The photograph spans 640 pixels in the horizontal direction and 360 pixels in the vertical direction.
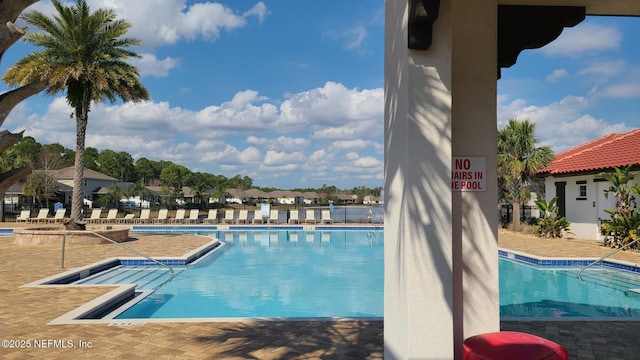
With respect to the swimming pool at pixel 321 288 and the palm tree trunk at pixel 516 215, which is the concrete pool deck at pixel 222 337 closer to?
the swimming pool at pixel 321 288

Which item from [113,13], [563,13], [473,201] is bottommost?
[473,201]

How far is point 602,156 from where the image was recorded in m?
19.6

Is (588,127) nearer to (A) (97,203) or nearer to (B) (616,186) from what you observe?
(B) (616,186)

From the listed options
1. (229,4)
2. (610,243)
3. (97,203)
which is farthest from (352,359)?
(97,203)

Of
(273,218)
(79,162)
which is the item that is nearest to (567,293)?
(79,162)

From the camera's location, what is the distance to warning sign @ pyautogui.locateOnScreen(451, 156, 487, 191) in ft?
13.5

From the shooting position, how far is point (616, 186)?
15.8 m

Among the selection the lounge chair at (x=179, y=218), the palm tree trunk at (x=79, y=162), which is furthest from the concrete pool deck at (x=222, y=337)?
the lounge chair at (x=179, y=218)

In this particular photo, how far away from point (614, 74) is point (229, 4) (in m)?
25.1

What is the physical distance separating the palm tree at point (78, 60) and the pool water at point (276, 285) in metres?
7.46

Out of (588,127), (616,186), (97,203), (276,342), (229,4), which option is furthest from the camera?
(97,203)

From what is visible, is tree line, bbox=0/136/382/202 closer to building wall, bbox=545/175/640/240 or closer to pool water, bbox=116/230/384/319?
pool water, bbox=116/230/384/319

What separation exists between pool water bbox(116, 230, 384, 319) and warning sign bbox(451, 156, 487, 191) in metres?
5.05

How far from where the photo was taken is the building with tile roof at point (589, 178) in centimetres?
1794
